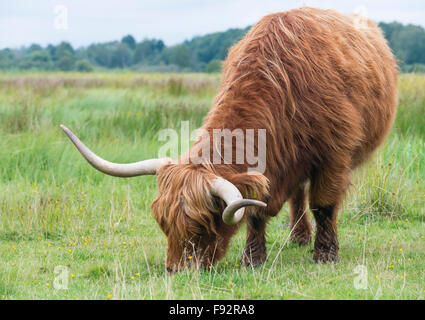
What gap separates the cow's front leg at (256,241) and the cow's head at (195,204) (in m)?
1.04

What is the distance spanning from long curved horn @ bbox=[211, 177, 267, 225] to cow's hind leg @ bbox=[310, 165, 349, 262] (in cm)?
129

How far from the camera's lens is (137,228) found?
587 centimetres

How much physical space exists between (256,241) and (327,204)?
0.70 meters

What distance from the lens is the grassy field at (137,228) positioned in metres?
3.70

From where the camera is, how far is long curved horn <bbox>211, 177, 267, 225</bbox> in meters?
3.29

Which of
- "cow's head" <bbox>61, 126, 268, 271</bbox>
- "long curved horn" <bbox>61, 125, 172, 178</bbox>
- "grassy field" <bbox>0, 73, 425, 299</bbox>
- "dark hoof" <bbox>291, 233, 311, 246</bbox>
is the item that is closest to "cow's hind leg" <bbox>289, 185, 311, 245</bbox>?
"dark hoof" <bbox>291, 233, 311, 246</bbox>

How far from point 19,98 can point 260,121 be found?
286 inches

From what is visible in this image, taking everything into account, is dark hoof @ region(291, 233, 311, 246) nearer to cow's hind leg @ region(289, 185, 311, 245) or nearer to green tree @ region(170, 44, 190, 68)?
cow's hind leg @ region(289, 185, 311, 245)

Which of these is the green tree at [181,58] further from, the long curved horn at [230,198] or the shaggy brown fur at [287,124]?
the long curved horn at [230,198]

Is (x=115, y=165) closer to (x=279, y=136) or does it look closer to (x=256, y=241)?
(x=279, y=136)

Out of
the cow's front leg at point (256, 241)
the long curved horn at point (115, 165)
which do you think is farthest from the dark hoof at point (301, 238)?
the long curved horn at point (115, 165)
